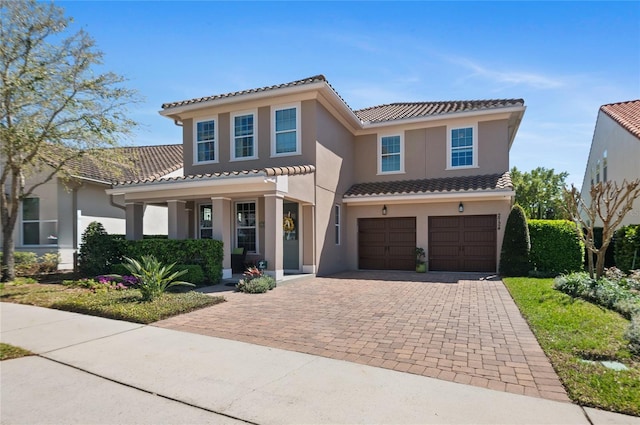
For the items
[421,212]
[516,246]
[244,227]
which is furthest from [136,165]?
[516,246]

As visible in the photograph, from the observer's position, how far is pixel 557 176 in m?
30.2

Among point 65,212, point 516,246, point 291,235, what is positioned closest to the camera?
point 516,246

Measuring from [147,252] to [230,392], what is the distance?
8.98 meters

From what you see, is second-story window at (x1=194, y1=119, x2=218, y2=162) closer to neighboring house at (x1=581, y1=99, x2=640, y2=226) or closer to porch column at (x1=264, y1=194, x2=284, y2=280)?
porch column at (x1=264, y1=194, x2=284, y2=280)

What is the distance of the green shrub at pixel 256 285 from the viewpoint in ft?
32.0

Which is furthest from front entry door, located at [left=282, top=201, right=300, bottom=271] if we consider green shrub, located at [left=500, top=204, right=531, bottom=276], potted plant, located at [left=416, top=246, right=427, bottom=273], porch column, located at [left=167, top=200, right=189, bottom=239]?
green shrub, located at [left=500, top=204, right=531, bottom=276]

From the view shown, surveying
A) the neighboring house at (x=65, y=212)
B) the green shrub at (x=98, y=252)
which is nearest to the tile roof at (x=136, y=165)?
the neighboring house at (x=65, y=212)

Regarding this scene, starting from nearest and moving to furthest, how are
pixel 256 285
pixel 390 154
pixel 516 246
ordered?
1. pixel 256 285
2. pixel 516 246
3. pixel 390 154

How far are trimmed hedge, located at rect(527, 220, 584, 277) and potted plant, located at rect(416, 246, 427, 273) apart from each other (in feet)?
12.0

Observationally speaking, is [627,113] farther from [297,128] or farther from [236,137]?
[236,137]

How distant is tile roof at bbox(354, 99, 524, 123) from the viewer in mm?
14477

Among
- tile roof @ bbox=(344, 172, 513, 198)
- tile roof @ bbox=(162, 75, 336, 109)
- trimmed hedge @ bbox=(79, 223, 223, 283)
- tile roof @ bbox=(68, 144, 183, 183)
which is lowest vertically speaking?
trimmed hedge @ bbox=(79, 223, 223, 283)

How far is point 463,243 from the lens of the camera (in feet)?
47.4

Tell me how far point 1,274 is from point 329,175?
11.1 meters
